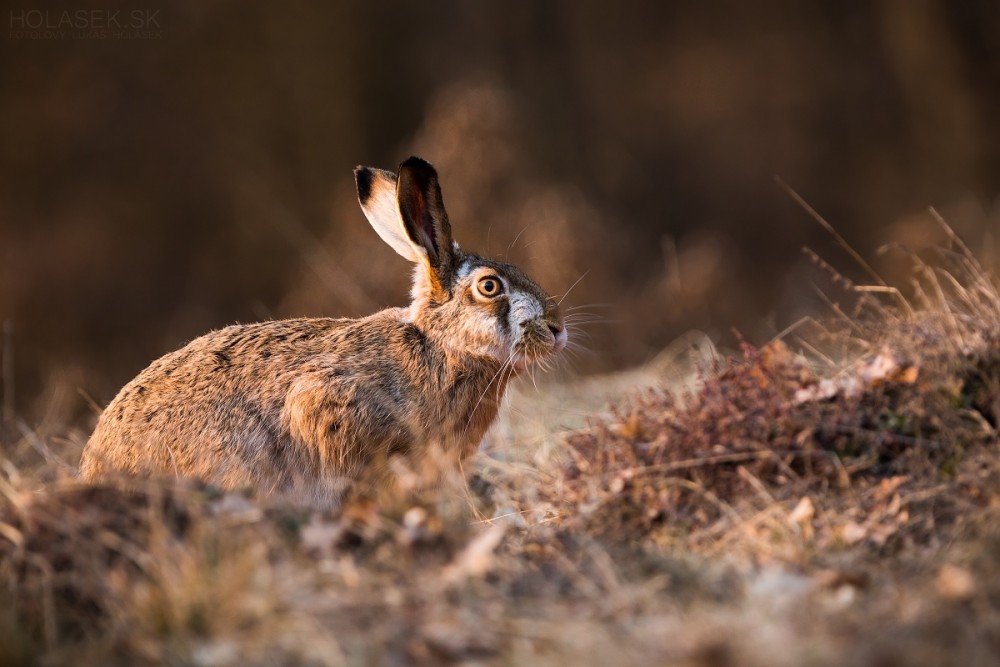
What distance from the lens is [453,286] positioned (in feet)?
21.8

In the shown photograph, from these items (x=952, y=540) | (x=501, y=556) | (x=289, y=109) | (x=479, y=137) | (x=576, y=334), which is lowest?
(x=952, y=540)

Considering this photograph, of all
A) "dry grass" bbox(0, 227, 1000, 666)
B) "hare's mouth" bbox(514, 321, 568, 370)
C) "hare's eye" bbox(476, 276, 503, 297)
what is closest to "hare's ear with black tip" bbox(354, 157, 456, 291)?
"hare's eye" bbox(476, 276, 503, 297)

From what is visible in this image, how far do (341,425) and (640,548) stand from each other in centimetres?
182

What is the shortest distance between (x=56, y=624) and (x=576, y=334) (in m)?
3.63

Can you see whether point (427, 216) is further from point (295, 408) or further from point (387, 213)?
point (295, 408)

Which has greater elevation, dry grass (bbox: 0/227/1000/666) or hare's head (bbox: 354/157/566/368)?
hare's head (bbox: 354/157/566/368)

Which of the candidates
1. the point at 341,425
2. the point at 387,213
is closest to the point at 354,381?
the point at 341,425

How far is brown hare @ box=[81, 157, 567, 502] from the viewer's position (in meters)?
5.99

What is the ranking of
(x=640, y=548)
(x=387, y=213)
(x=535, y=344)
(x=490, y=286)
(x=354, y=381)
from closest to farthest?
(x=640, y=548)
(x=354, y=381)
(x=535, y=344)
(x=490, y=286)
(x=387, y=213)

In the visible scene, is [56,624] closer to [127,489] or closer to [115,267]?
[127,489]

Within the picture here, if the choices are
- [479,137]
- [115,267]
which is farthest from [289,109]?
[479,137]

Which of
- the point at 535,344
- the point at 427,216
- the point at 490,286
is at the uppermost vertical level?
the point at 427,216

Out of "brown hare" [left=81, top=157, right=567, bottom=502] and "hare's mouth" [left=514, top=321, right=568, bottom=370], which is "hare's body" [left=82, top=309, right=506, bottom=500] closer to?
"brown hare" [left=81, top=157, right=567, bottom=502]

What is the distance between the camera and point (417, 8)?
22750 mm
